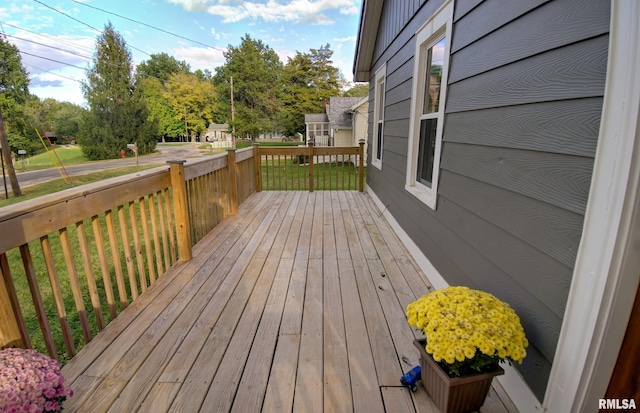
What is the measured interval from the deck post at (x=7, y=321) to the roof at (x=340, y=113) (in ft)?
52.8

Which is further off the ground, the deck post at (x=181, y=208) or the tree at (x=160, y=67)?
the tree at (x=160, y=67)

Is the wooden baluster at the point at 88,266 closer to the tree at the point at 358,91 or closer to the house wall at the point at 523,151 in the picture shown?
the house wall at the point at 523,151

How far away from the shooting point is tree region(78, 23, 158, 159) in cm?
2252

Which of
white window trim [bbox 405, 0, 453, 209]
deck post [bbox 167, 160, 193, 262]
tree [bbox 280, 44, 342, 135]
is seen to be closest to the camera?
white window trim [bbox 405, 0, 453, 209]

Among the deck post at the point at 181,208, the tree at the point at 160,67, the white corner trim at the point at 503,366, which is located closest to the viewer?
the white corner trim at the point at 503,366

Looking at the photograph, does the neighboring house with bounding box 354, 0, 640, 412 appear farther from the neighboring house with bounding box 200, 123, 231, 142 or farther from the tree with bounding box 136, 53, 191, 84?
the tree with bounding box 136, 53, 191, 84

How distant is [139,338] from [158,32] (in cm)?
1895

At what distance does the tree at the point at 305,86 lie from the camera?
2773 cm

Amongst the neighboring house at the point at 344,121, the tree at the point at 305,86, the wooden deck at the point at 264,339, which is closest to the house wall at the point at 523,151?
the wooden deck at the point at 264,339

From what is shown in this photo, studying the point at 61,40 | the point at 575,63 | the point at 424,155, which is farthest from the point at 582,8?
the point at 61,40

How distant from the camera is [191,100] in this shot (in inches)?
1469

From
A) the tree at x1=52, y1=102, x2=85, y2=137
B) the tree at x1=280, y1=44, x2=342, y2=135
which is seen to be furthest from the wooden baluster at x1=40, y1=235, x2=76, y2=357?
the tree at x1=52, y1=102, x2=85, y2=137

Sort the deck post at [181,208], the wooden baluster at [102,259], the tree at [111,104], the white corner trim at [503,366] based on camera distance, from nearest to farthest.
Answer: the white corner trim at [503,366] < the wooden baluster at [102,259] < the deck post at [181,208] < the tree at [111,104]

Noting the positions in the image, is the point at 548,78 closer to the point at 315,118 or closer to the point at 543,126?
the point at 543,126
